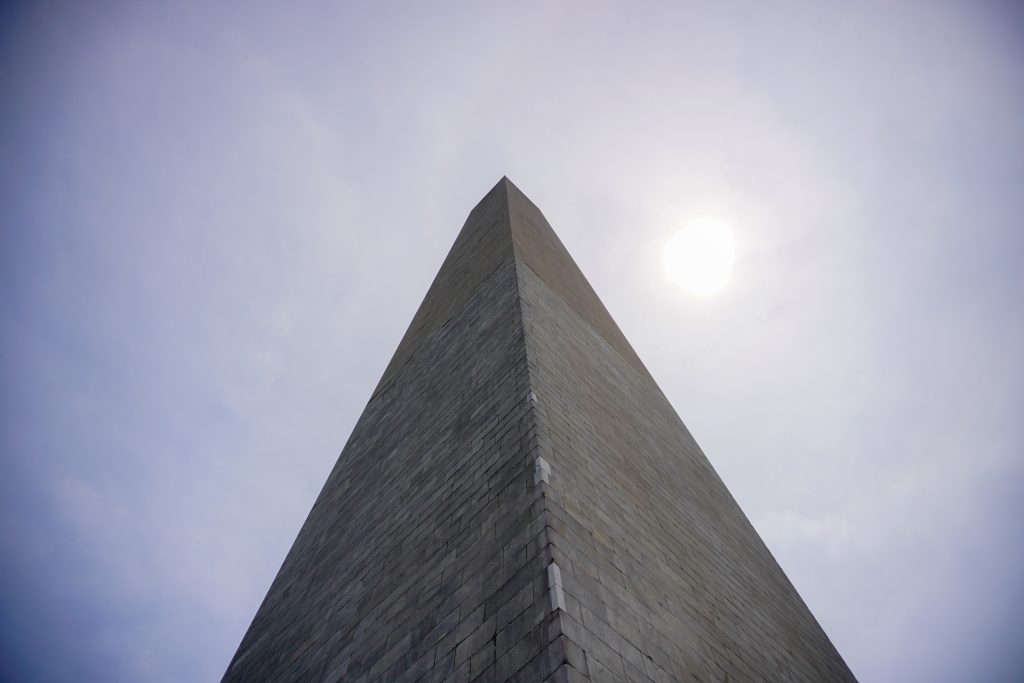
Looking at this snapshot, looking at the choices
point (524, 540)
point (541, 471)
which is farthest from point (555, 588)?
point (541, 471)

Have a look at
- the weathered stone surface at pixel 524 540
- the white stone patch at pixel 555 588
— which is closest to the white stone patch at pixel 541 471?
the weathered stone surface at pixel 524 540

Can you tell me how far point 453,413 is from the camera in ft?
19.0

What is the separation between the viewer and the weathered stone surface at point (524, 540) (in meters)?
2.97

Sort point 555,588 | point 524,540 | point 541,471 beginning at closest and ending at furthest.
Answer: point 555,588, point 524,540, point 541,471

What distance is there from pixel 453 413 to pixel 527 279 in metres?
2.50

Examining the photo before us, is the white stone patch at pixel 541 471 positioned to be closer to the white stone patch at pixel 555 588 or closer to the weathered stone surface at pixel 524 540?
the weathered stone surface at pixel 524 540

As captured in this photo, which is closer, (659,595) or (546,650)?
(546,650)

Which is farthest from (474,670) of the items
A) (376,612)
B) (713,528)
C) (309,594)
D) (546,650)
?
(713,528)

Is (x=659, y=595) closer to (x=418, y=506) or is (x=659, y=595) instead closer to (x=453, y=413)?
(x=418, y=506)

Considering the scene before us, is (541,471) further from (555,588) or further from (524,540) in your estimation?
(555,588)

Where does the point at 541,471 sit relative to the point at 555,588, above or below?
above

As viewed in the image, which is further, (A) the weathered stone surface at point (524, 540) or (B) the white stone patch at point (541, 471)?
(B) the white stone patch at point (541, 471)

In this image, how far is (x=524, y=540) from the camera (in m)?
3.20

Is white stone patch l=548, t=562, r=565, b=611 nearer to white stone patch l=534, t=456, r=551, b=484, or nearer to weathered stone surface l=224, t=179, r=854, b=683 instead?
weathered stone surface l=224, t=179, r=854, b=683
